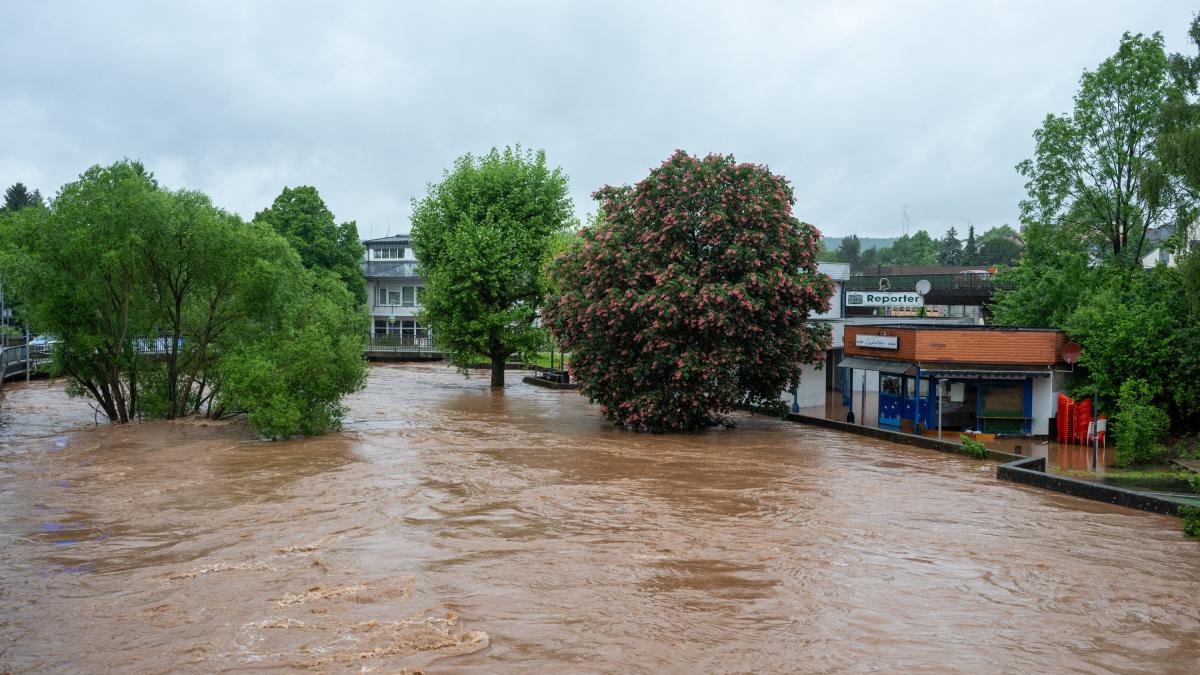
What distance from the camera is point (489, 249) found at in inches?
1489

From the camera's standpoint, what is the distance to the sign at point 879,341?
2730cm

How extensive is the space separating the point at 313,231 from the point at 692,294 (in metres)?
44.5

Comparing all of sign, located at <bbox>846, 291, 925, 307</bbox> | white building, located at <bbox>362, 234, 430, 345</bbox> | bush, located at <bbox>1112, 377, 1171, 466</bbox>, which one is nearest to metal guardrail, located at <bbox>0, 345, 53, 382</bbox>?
white building, located at <bbox>362, 234, 430, 345</bbox>

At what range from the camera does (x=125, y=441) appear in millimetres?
24422

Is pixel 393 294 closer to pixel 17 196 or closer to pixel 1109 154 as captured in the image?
pixel 17 196

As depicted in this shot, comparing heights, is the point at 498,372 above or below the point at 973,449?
above

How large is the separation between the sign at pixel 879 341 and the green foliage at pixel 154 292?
15.7 metres

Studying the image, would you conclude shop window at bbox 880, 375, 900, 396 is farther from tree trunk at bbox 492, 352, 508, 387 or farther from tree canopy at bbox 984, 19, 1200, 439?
tree trunk at bbox 492, 352, 508, 387

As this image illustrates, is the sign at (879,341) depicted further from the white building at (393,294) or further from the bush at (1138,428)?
the white building at (393,294)

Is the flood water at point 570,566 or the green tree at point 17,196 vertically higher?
the green tree at point 17,196

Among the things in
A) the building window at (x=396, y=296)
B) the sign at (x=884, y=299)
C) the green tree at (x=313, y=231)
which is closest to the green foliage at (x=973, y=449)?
the sign at (x=884, y=299)

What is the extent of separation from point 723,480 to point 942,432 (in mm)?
9657

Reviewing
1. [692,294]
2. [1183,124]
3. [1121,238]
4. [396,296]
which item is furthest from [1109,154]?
[396,296]

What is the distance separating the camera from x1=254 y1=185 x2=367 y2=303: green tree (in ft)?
205
